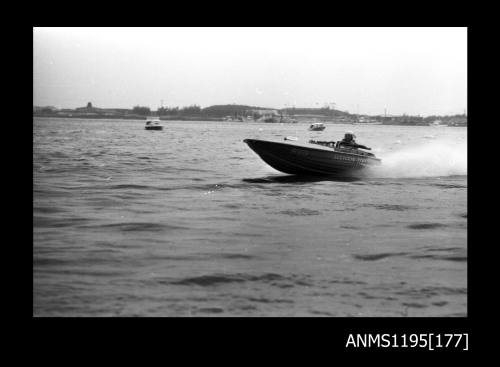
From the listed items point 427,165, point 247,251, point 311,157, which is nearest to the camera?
point 247,251

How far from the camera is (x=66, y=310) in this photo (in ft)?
24.5

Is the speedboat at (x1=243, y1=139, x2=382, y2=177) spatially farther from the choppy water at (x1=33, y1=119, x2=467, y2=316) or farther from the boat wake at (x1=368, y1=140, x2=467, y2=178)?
the boat wake at (x1=368, y1=140, x2=467, y2=178)

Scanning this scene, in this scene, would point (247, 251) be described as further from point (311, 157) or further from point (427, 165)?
point (427, 165)

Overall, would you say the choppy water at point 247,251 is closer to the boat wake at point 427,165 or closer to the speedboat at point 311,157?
the speedboat at point 311,157

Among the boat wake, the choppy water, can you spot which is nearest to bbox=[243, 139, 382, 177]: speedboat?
the choppy water

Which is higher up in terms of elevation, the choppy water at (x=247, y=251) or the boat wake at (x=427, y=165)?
the boat wake at (x=427, y=165)

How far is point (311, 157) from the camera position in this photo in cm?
2291

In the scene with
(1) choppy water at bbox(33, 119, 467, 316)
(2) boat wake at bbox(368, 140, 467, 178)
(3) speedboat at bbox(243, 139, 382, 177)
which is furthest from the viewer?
(2) boat wake at bbox(368, 140, 467, 178)

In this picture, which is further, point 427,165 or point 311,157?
point 427,165

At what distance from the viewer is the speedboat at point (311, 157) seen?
22.9 metres

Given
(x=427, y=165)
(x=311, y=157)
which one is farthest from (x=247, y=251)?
(x=427, y=165)

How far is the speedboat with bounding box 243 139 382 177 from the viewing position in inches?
901

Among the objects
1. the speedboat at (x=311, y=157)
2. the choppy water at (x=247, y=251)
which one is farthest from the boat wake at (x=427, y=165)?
the choppy water at (x=247, y=251)
